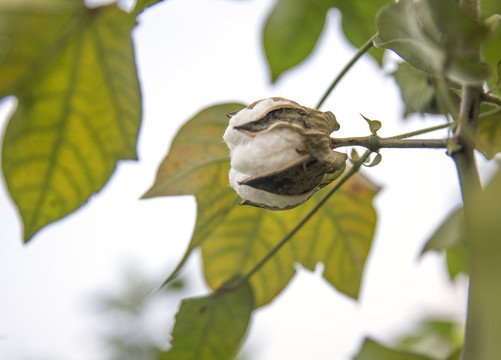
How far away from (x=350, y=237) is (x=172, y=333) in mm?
246

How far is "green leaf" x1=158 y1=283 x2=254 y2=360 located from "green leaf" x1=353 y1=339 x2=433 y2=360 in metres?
0.15

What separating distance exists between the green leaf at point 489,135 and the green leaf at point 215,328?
0.32 metres

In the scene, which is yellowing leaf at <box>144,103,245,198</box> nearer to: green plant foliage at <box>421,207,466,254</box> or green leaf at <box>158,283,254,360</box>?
green leaf at <box>158,283,254,360</box>

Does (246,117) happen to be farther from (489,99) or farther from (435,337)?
(435,337)

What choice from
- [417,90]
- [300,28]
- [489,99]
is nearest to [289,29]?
[300,28]

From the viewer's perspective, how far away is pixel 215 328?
0.64m

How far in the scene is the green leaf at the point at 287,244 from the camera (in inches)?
26.4

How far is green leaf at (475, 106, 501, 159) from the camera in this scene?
1.98 feet

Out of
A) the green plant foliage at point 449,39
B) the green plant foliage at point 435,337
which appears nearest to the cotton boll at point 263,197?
the green plant foliage at point 449,39

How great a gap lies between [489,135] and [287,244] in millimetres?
273

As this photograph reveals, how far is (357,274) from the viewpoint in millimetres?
657

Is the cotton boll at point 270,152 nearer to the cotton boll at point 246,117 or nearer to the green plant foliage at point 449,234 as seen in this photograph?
the cotton boll at point 246,117

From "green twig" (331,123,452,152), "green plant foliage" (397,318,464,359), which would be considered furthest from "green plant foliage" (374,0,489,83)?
"green plant foliage" (397,318,464,359)

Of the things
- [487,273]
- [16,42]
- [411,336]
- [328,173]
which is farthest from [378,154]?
[411,336]
